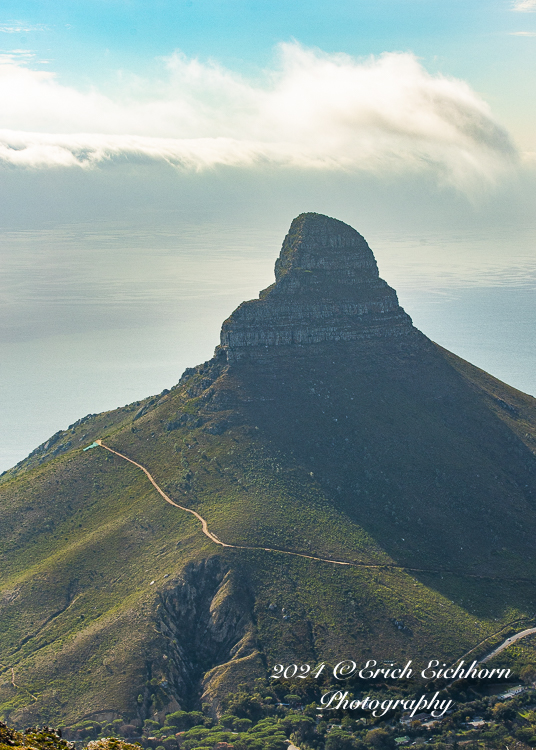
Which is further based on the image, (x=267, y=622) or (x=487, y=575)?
(x=487, y=575)

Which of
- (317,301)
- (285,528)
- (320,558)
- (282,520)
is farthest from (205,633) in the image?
(317,301)

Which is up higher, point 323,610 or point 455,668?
point 323,610

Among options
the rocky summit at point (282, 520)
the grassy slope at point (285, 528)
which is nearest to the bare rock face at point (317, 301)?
the rocky summit at point (282, 520)

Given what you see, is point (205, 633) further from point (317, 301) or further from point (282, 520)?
point (317, 301)

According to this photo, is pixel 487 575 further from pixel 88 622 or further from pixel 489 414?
pixel 88 622

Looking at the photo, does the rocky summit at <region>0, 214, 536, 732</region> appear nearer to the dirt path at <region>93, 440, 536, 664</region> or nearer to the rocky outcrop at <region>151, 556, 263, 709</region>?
the rocky outcrop at <region>151, 556, 263, 709</region>

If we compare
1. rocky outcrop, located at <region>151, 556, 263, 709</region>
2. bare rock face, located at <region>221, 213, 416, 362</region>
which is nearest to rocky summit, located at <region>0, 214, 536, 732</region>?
rocky outcrop, located at <region>151, 556, 263, 709</region>

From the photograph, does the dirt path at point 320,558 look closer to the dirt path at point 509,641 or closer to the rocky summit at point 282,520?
the dirt path at point 509,641

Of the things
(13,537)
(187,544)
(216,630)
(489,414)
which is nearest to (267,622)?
(216,630)
